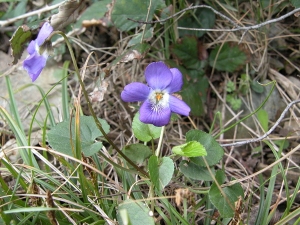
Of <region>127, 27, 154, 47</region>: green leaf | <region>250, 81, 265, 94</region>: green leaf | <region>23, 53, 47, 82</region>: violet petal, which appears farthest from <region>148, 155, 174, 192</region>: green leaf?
<region>250, 81, 265, 94</region>: green leaf

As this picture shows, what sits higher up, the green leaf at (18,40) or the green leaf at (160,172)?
the green leaf at (18,40)

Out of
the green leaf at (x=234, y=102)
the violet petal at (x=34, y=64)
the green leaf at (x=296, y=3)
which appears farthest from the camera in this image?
the green leaf at (x=234, y=102)

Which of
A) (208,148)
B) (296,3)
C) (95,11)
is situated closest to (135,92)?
(208,148)

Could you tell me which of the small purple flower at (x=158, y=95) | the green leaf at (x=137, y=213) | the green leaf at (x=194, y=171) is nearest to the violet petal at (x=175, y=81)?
the small purple flower at (x=158, y=95)

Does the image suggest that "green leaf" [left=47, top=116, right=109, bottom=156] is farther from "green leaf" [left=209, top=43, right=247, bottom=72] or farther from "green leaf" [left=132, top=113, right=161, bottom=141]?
"green leaf" [left=209, top=43, right=247, bottom=72]

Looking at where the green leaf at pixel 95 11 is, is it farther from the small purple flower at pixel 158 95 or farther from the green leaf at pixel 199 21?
the small purple flower at pixel 158 95

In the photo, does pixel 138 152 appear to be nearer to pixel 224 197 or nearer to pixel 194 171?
pixel 194 171
